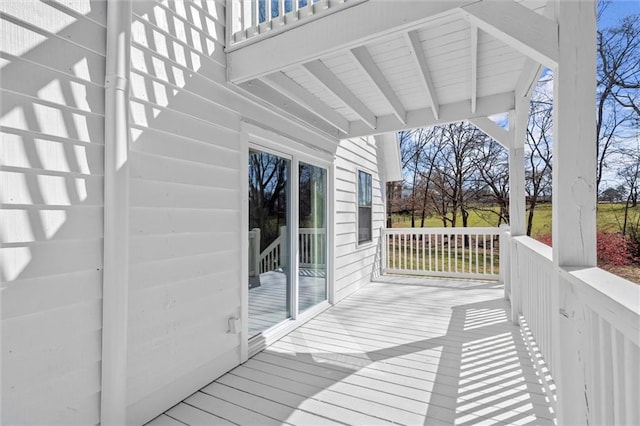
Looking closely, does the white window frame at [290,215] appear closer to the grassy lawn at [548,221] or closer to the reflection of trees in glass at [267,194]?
the reflection of trees in glass at [267,194]

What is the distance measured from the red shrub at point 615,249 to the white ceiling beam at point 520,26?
361 cm

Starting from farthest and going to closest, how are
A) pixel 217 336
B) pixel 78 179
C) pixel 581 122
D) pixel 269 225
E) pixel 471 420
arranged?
pixel 269 225
pixel 217 336
pixel 471 420
pixel 78 179
pixel 581 122

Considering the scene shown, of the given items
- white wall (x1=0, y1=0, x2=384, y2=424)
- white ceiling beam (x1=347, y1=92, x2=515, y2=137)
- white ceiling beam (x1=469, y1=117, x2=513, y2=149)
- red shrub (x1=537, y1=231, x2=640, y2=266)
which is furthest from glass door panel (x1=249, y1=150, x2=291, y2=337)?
red shrub (x1=537, y1=231, x2=640, y2=266)

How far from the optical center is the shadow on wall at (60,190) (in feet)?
4.84

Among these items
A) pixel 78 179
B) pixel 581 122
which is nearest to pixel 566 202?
pixel 581 122

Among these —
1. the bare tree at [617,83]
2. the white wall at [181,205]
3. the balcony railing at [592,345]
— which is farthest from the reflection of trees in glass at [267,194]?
the bare tree at [617,83]

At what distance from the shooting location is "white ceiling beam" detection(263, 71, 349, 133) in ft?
9.38

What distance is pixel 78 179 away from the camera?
1.72 meters

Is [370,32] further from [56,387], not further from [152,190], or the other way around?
[56,387]

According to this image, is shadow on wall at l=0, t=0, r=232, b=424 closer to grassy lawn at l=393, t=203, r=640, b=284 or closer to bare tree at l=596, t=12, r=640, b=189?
grassy lawn at l=393, t=203, r=640, b=284

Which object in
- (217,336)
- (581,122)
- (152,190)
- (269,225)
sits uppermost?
(581,122)

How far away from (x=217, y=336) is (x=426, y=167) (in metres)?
10.2

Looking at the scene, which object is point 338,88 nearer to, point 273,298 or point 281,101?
point 281,101

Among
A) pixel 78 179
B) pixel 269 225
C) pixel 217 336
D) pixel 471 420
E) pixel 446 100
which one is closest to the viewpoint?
pixel 78 179
